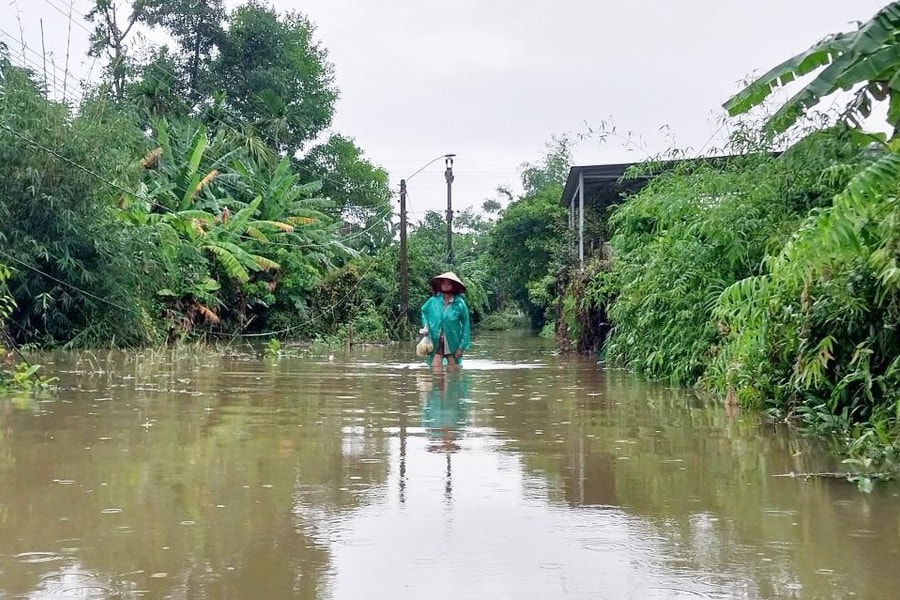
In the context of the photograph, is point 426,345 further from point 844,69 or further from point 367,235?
point 367,235

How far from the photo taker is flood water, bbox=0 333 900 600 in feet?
12.4

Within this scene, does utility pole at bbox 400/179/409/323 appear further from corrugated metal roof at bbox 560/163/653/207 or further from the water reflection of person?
the water reflection of person

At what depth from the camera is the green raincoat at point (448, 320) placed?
1373cm

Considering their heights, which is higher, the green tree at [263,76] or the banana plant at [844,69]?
the green tree at [263,76]

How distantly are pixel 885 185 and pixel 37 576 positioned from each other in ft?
19.2

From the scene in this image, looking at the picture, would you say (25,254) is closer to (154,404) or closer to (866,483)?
(154,404)

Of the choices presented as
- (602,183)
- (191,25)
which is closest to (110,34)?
(191,25)

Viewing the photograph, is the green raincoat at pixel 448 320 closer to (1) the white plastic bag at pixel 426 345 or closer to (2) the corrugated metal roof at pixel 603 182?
(1) the white plastic bag at pixel 426 345

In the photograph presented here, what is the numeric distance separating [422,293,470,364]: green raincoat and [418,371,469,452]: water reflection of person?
497 mm

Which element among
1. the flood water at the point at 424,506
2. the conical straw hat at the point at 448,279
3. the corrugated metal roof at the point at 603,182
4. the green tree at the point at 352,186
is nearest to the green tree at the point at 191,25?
the green tree at the point at 352,186

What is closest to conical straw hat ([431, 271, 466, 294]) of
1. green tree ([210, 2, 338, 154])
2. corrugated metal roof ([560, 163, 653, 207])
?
corrugated metal roof ([560, 163, 653, 207])

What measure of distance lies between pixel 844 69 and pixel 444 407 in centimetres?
471

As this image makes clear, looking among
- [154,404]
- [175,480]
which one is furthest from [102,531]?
[154,404]

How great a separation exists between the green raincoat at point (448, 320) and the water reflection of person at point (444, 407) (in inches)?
19.6
